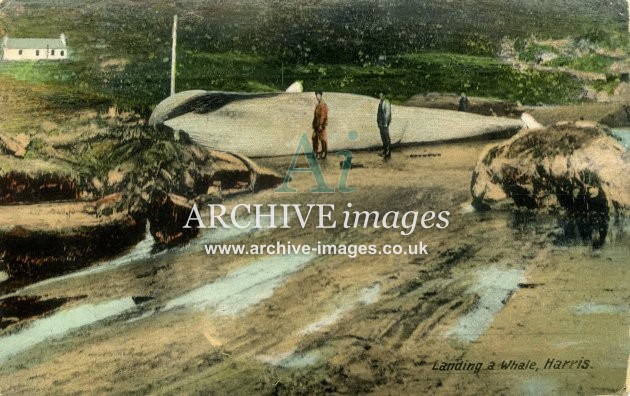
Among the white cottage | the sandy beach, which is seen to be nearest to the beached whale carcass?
the sandy beach

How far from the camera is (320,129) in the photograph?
10.8ft

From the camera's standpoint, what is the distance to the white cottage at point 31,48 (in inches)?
130

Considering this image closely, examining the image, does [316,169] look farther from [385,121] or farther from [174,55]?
[174,55]

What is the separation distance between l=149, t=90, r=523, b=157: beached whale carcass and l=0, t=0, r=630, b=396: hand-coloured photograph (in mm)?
10

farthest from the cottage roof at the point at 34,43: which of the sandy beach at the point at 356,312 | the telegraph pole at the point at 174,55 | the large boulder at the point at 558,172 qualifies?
the large boulder at the point at 558,172

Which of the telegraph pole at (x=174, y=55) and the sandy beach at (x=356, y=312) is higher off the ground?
the telegraph pole at (x=174, y=55)

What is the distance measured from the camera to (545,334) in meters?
3.23

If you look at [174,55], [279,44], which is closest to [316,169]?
[279,44]

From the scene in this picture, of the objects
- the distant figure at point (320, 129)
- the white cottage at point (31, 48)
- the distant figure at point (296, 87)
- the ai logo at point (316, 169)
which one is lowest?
the ai logo at point (316, 169)

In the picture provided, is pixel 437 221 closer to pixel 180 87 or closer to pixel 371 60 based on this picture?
pixel 371 60

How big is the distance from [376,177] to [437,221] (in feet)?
1.22

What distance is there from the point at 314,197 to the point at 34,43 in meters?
1.60

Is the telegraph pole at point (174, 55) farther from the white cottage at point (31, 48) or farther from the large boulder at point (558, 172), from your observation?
the large boulder at point (558, 172)

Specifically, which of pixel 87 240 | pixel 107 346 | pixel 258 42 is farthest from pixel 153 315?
pixel 258 42
